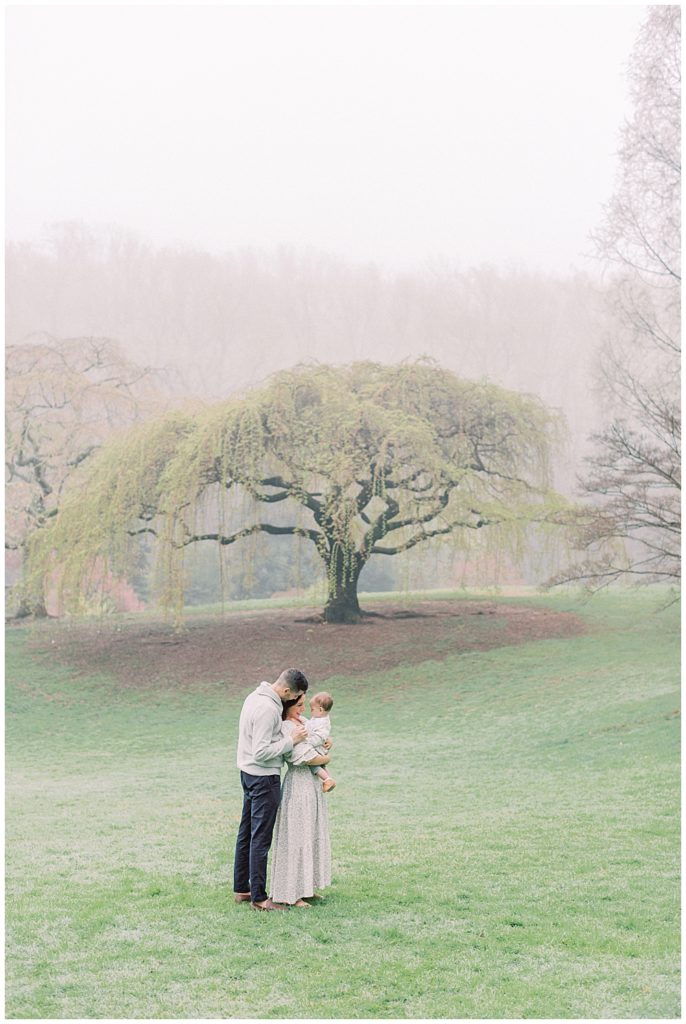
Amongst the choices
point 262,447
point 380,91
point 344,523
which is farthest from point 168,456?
point 380,91

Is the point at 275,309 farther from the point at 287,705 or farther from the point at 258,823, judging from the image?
the point at 258,823

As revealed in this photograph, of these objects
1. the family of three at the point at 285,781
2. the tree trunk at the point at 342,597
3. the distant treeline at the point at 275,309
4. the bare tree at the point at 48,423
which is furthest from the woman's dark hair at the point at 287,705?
the distant treeline at the point at 275,309

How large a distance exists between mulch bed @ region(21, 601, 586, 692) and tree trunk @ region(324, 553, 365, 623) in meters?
0.24

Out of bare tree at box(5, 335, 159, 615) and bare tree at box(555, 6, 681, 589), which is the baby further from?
bare tree at box(5, 335, 159, 615)

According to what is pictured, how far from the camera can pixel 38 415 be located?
18.2 m

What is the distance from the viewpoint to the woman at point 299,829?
4371 mm

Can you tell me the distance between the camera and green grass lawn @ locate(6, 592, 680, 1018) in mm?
3818

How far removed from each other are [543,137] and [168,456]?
545 inches

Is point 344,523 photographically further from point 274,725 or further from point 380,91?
point 380,91

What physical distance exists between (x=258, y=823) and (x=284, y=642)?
35.1 ft

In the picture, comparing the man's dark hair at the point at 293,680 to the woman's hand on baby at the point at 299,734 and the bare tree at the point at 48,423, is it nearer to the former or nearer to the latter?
the woman's hand on baby at the point at 299,734

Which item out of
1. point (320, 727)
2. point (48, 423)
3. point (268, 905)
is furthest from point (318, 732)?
point (48, 423)

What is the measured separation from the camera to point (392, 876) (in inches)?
209

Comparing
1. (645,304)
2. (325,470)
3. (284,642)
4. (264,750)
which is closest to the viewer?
(264,750)
